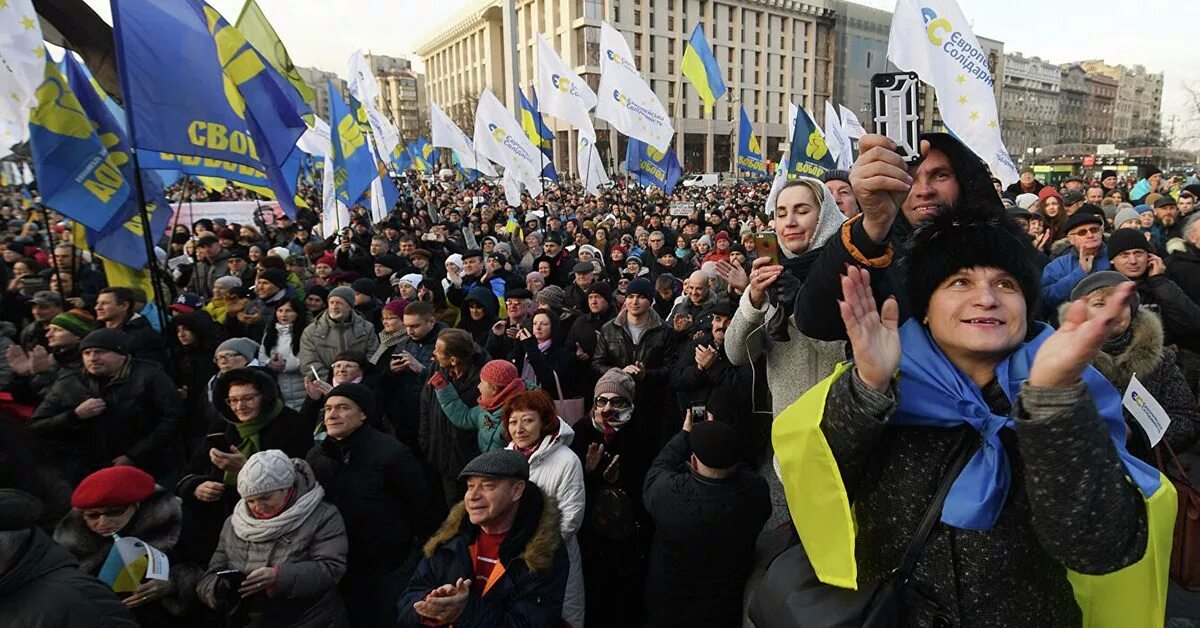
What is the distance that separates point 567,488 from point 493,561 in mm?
685

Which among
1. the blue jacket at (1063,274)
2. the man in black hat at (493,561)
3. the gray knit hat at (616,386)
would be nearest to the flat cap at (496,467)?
the man in black hat at (493,561)

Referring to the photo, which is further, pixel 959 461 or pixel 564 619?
pixel 564 619

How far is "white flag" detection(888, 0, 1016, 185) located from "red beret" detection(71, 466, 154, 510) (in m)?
6.22

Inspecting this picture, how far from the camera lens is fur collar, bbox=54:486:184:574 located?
2.69 metres

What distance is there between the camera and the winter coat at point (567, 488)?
10.1ft

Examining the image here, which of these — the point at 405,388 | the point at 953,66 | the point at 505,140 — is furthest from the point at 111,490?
the point at 505,140

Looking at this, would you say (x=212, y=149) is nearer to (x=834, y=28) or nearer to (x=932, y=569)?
(x=932, y=569)

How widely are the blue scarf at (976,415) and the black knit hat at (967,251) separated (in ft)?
0.46

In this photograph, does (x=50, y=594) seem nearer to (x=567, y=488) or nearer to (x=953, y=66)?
(x=567, y=488)

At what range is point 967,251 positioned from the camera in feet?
4.47

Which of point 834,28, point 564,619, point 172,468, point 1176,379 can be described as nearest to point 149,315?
point 172,468

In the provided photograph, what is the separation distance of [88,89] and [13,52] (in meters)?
1.53

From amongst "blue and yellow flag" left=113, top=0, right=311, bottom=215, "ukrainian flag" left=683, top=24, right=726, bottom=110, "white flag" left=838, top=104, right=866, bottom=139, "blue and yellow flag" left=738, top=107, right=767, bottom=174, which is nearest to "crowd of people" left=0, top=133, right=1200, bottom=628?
"blue and yellow flag" left=113, top=0, right=311, bottom=215

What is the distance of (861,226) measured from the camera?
4.76 feet
